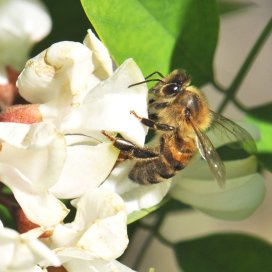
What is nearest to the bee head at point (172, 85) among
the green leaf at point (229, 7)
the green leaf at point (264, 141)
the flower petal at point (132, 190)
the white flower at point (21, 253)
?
the flower petal at point (132, 190)

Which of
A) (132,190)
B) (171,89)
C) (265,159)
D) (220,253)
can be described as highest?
(171,89)

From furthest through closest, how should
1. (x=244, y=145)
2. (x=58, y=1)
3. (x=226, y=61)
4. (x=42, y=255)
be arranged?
(x=226, y=61)
(x=58, y=1)
(x=244, y=145)
(x=42, y=255)

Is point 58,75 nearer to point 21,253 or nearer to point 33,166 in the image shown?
point 33,166

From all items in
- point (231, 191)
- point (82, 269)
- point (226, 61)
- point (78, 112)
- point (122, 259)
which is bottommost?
point (226, 61)

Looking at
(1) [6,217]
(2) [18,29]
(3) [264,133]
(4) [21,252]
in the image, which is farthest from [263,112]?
(4) [21,252]

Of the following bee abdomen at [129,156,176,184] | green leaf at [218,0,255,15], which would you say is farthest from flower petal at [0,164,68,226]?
green leaf at [218,0,255,15]

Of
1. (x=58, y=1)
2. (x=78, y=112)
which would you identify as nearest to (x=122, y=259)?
(x=58, y=1)

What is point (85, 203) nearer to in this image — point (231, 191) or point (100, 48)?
point (100, 48)

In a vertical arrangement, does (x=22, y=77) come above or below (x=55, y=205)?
above
